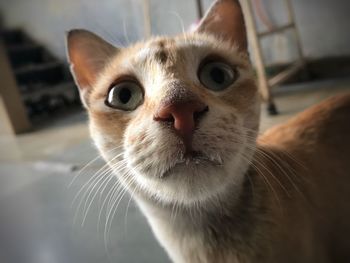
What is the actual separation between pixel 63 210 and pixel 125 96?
84 cm

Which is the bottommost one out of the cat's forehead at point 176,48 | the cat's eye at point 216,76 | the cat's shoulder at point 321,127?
the cat's shoulder at point 321,127

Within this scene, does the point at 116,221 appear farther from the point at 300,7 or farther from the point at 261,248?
the point at 300,7

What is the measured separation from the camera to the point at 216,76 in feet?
2.27

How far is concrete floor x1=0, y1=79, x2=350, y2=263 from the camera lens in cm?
110

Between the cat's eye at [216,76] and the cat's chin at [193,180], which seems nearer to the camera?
the cat's chin at [193,180]

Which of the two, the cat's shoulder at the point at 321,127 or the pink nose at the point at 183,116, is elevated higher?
the pink nose at the point at 183,116

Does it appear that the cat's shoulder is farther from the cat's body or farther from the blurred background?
the blurred background

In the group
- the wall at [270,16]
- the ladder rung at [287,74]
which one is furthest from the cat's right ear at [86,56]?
the ladder rung at [287,74]

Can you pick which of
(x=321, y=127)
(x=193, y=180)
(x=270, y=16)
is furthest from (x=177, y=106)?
(x=270, y=16)

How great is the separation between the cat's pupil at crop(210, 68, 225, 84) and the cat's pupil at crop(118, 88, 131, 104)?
163mm

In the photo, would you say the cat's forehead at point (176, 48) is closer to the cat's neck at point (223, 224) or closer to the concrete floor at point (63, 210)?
the cat's neck at point (223, 224)

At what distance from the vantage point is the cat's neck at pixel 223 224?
0.69m

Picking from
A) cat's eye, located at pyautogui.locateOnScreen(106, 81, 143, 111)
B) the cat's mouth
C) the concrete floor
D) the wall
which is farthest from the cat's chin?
the wall

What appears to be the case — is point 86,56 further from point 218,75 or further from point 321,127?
point 321,127
